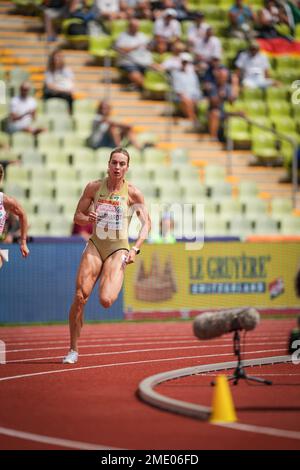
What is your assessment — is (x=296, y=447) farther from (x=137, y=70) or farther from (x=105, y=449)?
(x=137, y=70)

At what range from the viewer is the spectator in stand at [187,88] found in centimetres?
2555

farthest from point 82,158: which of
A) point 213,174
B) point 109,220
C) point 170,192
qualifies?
point 109,220

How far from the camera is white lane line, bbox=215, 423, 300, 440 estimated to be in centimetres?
800

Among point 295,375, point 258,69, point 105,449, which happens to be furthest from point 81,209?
point 258,69

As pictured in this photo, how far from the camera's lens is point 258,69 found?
89.7 ft

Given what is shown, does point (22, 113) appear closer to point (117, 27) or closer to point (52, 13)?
point (52, 13)

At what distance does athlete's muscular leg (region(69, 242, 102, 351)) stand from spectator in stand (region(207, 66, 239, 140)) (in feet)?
41.3

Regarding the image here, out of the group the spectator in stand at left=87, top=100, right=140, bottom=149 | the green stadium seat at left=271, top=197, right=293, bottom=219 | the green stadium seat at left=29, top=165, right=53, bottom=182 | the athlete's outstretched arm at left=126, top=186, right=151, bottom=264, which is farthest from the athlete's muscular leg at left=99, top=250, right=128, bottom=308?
the green stadium seat at left=271, top=197, right=293, bottom=219

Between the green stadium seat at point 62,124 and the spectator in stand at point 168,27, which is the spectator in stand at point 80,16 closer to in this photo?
the spectator in stand at point 168,27

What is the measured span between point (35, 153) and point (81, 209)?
930 centimetres

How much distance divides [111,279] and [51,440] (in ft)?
16.6

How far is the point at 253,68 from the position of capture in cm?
2725

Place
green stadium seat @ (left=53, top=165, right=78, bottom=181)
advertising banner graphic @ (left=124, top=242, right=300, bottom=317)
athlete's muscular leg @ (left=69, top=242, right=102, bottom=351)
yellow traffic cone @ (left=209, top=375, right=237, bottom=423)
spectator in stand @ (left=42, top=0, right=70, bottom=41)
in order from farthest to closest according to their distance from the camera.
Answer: spectator in stand @ (left=42, top=0, right=70, bottom=41) → green stadium seat @ (left=53, top=165, right=78, bottom=181) → advertising banner graphic @ (left=124, top=242, right=300, bottom=317) → athlete's muscular leg @ (left=69, top=242, right=102, bottom=351) → yellow traffic cone @ (left=209, top=375, right=237, bottom=423)

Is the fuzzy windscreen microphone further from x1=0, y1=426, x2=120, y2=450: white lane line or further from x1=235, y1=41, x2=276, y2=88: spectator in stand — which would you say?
x1=235, y1=41, x2=276, y2=88: spectator in stand
